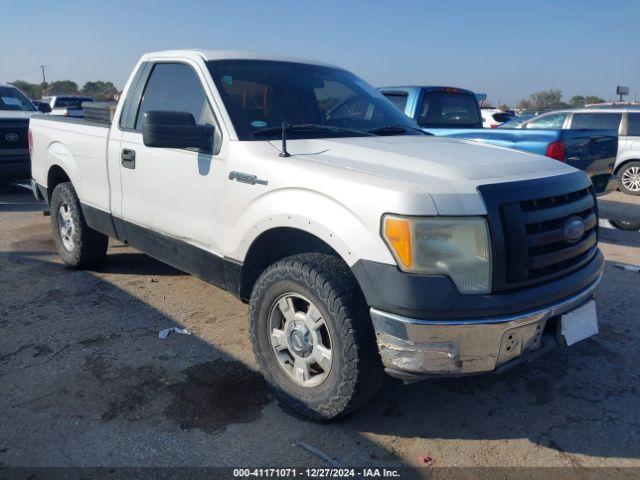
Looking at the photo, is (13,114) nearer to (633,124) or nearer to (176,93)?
(176,93)

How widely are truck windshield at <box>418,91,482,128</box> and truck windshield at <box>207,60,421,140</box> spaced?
3635mm

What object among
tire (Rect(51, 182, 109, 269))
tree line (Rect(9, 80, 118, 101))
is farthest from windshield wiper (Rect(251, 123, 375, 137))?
tree line (Rect(9, 80, 118, 101))

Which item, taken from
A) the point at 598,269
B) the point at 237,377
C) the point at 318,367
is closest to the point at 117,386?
the point at 237,377

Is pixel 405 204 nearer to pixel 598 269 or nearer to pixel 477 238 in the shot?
pixel 477 238

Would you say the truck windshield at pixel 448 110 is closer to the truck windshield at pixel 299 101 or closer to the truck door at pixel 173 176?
the truck windshield at pixel 299 101

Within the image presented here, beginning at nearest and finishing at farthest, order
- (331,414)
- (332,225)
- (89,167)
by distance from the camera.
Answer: (332,225), (331,414), (89,167)

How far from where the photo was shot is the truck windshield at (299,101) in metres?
3.53

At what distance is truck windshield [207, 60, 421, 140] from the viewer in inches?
139

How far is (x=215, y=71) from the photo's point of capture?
145 inches

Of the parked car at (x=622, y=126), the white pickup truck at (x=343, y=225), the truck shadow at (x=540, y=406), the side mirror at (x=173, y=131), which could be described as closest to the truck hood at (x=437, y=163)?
the white pickup truck at (x=343, y=225)

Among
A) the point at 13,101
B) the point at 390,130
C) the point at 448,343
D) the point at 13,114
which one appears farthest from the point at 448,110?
the point at 13,101

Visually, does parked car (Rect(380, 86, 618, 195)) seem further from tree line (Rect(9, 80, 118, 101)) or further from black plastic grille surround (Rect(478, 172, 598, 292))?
tree line (Rect(9, 80, 118, 101))

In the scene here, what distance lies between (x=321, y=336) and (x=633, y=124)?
10704 millimetres

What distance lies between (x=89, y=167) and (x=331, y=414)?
319 centimetres
